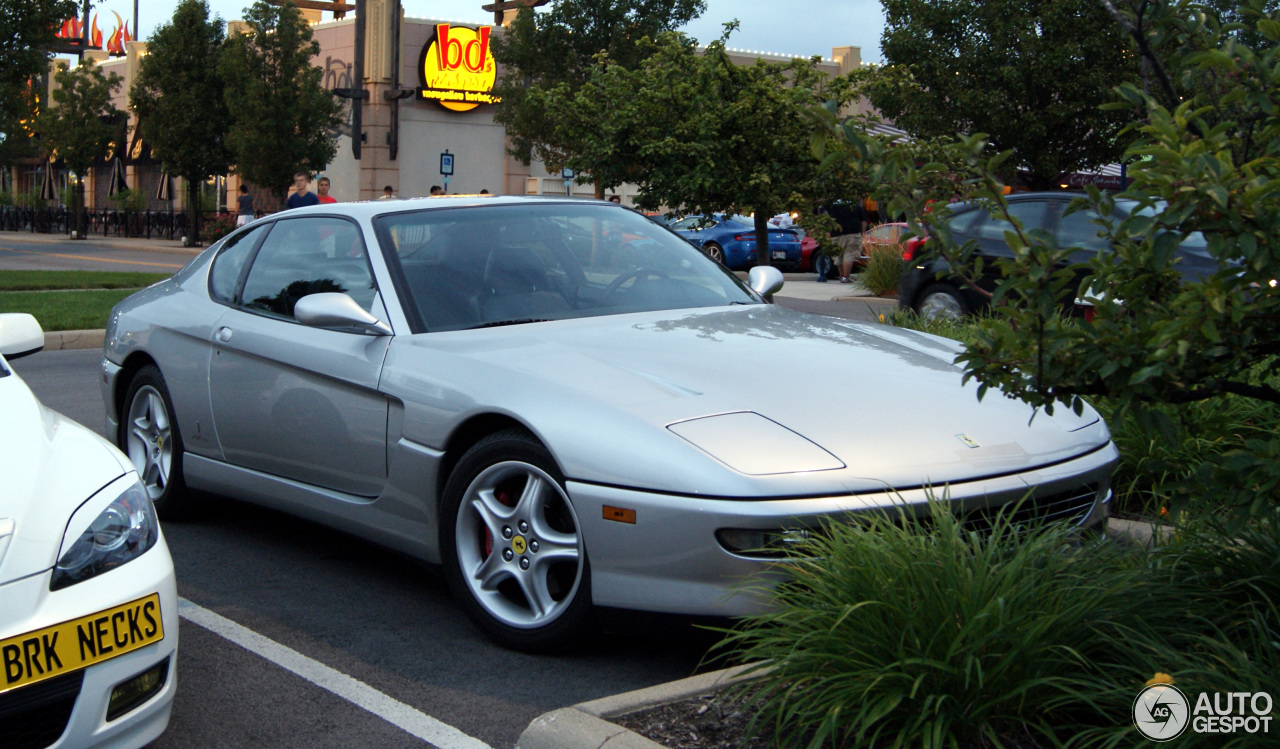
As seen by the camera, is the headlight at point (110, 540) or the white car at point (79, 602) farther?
the headlight at point (110, 540)

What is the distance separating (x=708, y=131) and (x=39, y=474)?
875cm

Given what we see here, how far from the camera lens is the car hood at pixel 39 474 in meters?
2.82

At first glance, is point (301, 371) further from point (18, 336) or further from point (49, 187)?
point (49, 187)

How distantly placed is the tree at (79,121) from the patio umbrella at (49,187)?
15135mm

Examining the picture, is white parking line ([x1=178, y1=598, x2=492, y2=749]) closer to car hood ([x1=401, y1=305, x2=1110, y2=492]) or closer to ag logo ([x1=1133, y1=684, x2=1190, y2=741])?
car hood ([x1=401, y1=305, x2=1110, y2=492])

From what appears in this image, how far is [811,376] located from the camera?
4023 millimetres

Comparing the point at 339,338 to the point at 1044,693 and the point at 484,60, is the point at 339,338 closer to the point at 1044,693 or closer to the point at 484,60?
the point at 1044,693

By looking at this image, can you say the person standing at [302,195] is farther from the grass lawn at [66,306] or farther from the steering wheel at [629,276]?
the steering wheel at [629,276]

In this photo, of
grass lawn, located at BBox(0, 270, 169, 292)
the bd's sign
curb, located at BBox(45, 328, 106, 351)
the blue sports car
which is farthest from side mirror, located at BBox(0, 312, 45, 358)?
the bd's sign

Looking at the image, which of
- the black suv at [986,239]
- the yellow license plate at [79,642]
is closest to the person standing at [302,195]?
the black suv at [986,239]

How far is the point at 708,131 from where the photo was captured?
11.2 meters

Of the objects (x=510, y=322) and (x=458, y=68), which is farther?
(x=458, y=68)

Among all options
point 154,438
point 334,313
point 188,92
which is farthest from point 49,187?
point 334,313

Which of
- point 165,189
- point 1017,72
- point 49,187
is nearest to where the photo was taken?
point 1017,72
